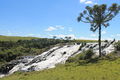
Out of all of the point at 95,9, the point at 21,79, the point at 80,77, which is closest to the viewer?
the point at 80,77

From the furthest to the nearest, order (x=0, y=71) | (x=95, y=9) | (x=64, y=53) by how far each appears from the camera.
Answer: (x=0, y=71) → (x=64, y=53) → (x=95, y=9)

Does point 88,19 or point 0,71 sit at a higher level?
point 88,19

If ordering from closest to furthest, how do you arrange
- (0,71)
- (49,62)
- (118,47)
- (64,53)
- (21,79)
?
(21,79) → (118,47) → (49,62) → (64,53) → (0,71)

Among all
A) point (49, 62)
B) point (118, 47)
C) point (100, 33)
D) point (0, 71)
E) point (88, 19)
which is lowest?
point (0, 71)

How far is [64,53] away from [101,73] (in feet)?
131

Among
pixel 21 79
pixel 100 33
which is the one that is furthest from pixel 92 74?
pixel 100 33

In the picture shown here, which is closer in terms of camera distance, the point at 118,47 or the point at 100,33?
the point at 100,33

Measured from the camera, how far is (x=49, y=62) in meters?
60.3

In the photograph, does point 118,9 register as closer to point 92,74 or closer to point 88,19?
point 88,19

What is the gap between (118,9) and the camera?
4731 centimetres

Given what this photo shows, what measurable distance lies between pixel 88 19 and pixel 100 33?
422 cm

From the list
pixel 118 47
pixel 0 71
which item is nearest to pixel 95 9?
pixel 118 47

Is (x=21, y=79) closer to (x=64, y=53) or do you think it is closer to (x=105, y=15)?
(x=105, y=15)

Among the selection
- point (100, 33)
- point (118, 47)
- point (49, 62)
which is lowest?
point (49, 62)
